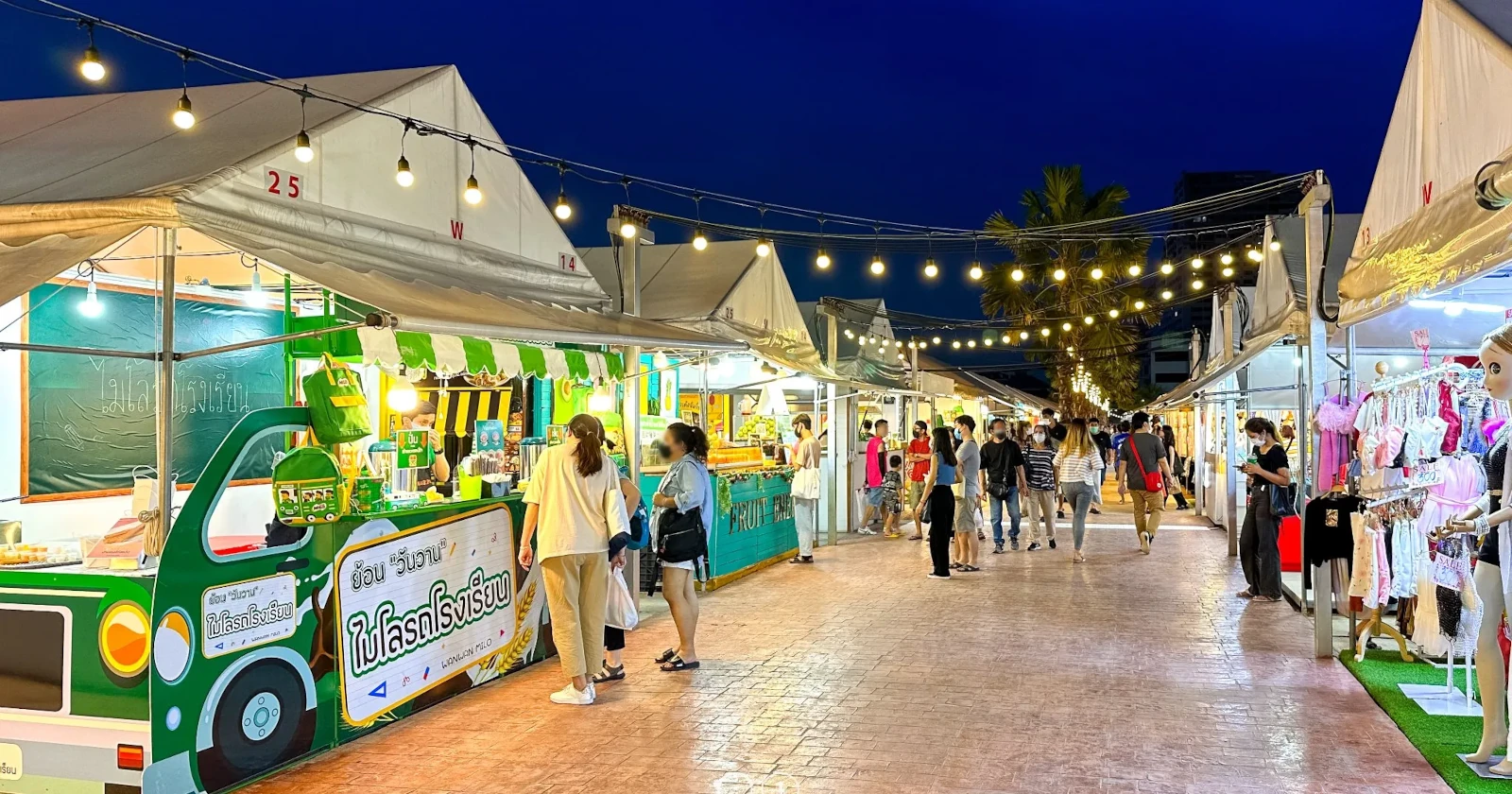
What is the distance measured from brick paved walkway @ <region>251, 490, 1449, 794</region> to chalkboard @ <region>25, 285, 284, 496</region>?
11.4ft

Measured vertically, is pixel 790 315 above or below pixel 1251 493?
above

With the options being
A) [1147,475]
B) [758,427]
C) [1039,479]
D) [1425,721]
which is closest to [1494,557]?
[1425,721]

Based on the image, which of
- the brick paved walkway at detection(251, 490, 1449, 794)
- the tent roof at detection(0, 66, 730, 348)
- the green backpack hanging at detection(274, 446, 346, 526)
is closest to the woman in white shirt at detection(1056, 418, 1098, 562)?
the brick paved walkway at detection(251, 490, 1449, 794)

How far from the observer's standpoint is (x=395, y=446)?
23.5 ft

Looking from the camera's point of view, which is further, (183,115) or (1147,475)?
(1147,475)

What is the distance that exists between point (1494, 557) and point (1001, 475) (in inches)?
369

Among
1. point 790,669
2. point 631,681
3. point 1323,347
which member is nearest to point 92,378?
point 631,681

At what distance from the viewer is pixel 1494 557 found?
192 inches

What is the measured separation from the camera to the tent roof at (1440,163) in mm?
4789

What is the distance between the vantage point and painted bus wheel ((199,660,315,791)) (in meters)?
4.79

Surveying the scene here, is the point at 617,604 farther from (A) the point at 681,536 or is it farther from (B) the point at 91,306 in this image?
(B) the point at 91,306

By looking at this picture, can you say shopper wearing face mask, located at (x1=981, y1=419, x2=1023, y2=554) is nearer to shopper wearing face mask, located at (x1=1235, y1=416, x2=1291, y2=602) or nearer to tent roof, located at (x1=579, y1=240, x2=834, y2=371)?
tent roof, located at (x1=579, y1=240, x2=834, y2=371)

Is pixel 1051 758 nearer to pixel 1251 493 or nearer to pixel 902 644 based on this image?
pixel 902 644

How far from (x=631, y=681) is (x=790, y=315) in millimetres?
8910
